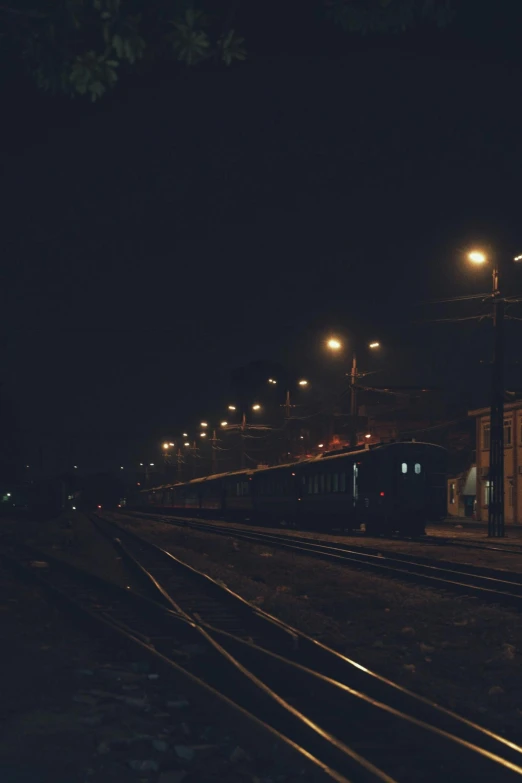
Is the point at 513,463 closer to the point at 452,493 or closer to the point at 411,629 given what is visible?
the point at 452,493

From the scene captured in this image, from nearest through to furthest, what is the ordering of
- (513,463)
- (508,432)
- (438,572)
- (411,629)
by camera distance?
(411,629), (438,572), (513,463), (508,432)

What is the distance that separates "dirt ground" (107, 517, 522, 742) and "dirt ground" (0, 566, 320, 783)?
2.12 metres

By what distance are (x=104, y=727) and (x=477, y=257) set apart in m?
28.1

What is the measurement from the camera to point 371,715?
6707mm

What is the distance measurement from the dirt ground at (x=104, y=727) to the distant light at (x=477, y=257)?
82.2 ft

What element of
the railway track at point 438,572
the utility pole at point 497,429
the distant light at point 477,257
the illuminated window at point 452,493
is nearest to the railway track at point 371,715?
the railway track at point 438,572

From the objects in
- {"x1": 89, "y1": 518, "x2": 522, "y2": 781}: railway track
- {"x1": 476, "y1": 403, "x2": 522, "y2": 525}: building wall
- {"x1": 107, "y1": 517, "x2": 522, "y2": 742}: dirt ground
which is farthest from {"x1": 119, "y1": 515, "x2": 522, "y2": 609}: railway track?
{"x1": 476, "y1": 403, "x2": 522, "y2": 525}: building wall

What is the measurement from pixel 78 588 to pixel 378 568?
658 cm

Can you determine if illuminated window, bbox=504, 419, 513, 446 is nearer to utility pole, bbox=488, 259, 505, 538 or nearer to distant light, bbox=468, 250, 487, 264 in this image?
utility pole, bbox=488, 259, 505, 538

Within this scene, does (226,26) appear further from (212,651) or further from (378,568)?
(378,568)

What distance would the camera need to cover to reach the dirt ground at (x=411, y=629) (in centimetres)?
813

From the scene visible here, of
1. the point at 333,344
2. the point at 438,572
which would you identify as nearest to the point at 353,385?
the point at 333,344

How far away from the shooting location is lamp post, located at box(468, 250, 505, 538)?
32.3 metres

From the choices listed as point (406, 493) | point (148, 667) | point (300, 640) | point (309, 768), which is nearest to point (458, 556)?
point (406, 493)
